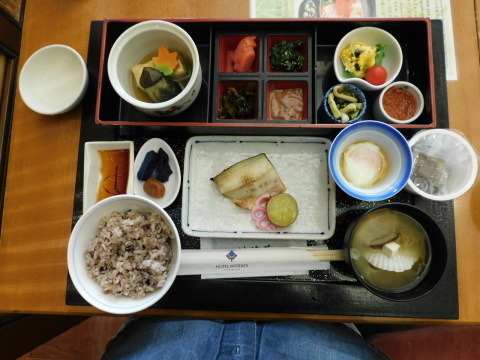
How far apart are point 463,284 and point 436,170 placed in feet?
1.38

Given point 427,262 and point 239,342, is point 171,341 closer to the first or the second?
point 239,342

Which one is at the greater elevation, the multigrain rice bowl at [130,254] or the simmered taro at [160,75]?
the simmered taro at [160,75]

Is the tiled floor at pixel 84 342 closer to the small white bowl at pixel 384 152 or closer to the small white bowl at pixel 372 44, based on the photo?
the small white bowl at pixel 384 152

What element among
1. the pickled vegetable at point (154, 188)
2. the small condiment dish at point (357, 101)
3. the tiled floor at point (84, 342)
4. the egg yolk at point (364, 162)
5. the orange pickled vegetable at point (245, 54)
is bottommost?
the tiled floor at point (84, 342)

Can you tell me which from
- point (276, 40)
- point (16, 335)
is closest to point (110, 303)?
point (16, 335)

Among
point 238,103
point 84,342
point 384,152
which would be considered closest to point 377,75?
point 384,152

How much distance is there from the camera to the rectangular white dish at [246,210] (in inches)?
51.9

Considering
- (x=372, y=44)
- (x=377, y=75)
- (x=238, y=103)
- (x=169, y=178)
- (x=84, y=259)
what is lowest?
(x=84, y=259)

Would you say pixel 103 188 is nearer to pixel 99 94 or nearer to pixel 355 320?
pixel 99 94

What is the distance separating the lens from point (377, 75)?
1.30 m

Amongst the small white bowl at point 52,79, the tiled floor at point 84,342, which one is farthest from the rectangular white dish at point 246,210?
the tiled floor at point 84,342

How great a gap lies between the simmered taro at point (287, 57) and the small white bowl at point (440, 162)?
50 centimetres

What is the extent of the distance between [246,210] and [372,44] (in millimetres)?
813

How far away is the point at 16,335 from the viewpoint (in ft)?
5.08
